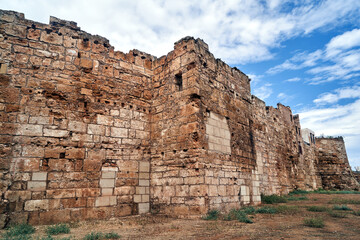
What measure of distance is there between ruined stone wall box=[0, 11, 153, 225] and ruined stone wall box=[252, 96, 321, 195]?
6687 mm

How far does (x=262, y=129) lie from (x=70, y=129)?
31.3 ft

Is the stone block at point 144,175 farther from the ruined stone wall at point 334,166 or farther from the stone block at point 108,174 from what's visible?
the ruined stone wall at point 334,166

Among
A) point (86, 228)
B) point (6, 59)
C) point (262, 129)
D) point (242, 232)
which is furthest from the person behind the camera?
point (262, 129)

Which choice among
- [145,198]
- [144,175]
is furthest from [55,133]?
[145,198]

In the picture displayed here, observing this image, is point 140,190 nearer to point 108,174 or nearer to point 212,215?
point 108,174

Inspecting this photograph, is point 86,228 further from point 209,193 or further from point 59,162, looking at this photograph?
point 209,193

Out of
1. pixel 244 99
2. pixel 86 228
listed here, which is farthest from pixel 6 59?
pixel 244 99

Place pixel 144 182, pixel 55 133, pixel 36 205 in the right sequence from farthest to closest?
pixel 144 182 → pixel 55 133 → pixel 36 205

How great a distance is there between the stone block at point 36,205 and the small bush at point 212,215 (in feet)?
12.6

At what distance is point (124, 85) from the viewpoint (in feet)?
25.0

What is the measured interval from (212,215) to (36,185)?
14.4ft

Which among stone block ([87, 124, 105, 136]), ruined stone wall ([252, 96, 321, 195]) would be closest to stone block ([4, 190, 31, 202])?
stone block ([87, 124, 105, 136])

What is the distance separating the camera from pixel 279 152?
1367 cm

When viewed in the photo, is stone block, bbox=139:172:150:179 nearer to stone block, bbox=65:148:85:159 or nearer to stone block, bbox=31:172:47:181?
stone block, bbox=65:148:85:159
